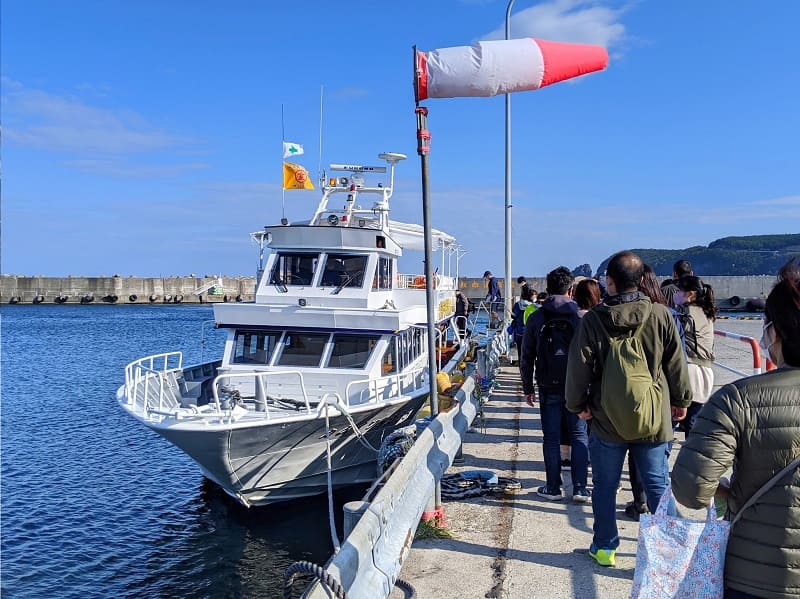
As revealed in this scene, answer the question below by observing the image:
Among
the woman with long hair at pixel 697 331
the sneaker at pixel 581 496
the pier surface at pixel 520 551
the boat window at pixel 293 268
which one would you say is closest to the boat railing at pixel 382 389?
the boat window at pixel 293 268

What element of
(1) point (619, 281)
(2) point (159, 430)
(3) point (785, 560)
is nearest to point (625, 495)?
(1) point (619, 281)

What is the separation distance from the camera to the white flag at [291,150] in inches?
615

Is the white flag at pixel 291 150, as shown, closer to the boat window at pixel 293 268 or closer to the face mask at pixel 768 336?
the boat window at pixel 293 268

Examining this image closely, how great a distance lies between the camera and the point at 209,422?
9.13m

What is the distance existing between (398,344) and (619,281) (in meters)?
7.78

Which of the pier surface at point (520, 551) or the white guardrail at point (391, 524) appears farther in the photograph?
the pier surface at point (520, 551)

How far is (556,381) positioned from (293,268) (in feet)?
24.3

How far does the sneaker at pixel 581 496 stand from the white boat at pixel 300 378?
359 centimetres

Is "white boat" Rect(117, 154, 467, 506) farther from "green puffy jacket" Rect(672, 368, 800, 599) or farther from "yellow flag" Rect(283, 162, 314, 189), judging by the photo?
"green puffy jacket" Rect(672, 368, 800, 599)

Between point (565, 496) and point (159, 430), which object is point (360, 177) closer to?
point (159, 430)

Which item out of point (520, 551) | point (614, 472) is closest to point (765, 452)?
point (614, 472)

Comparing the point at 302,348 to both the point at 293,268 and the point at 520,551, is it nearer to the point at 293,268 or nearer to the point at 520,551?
the point at 293,268

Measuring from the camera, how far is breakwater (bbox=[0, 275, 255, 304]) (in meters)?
89.9

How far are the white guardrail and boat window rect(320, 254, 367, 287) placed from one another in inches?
251
